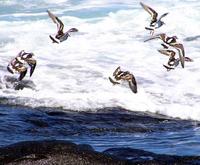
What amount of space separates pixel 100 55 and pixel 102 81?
7427mm

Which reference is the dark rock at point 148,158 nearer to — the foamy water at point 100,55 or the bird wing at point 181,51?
the bird wing at point 181,51

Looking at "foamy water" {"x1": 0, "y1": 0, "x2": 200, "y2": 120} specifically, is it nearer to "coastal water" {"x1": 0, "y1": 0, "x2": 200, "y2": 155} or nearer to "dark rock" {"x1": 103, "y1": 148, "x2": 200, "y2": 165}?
"coastal water" {"x1": 0, "y1": 0, "x2": 200, "y2": 155}

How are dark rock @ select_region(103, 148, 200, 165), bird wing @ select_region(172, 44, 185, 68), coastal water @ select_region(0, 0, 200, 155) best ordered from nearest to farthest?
1. dark rock @ select_region(103, 148, 200, 165)
2. bird wing @ select_region(172, 44, 185, 68)
3. coastal water @ select_region(0, 0, 200, 155)

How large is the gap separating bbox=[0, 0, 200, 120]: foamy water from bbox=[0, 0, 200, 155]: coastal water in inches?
1.1

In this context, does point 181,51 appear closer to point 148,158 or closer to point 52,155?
point 148,158

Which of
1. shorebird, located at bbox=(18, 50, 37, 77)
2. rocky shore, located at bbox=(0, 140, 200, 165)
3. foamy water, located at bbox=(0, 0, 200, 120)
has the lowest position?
rocky shore, located at bbox=(0, 140, 200, 165)

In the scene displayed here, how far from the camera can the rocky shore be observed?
28.1 feet

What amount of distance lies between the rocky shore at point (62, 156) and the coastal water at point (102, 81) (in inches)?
75.9

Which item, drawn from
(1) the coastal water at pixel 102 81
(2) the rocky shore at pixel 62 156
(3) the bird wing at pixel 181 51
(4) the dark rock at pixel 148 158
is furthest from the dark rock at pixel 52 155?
(3) the bird wing at pixel 181 51

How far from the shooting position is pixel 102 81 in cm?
2197

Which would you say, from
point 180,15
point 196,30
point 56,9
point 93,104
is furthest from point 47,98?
point 56,9

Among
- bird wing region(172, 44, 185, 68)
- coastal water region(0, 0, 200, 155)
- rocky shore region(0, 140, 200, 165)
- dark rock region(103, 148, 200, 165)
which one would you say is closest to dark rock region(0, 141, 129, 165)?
rocky shore region(0, 140, 200, 165)

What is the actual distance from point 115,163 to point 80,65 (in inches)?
654

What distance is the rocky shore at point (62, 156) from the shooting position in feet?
28.1
